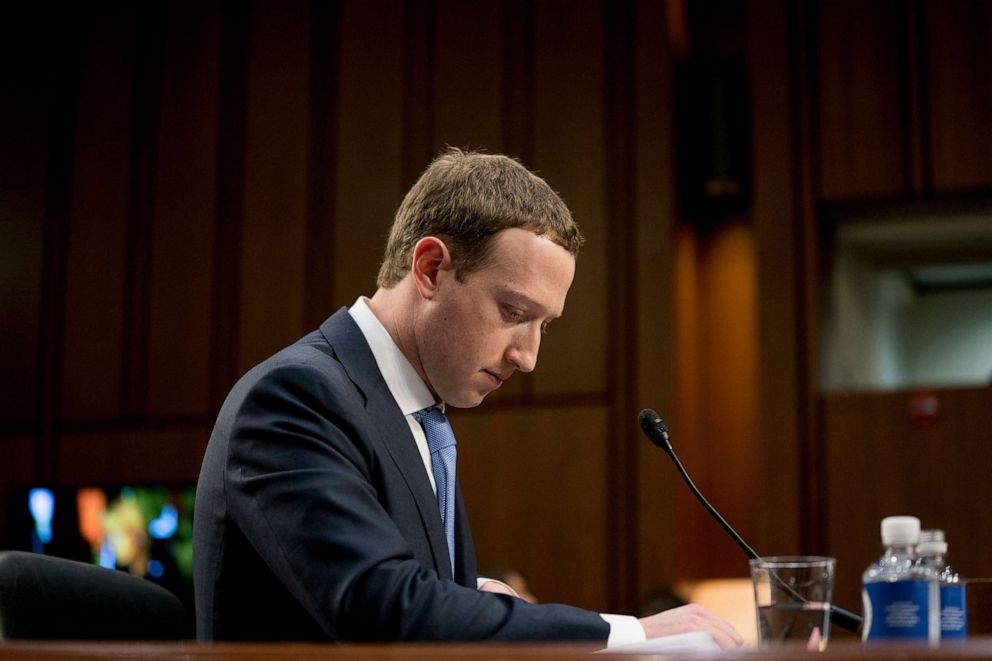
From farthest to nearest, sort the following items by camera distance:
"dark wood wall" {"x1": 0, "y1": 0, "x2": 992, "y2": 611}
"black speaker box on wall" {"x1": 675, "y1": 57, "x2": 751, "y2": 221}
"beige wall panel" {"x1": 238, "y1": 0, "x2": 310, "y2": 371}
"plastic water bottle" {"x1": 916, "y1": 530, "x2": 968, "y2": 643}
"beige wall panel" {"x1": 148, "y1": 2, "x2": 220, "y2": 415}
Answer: "beige wall panel" {"x1": 148, "y1": 2, "x2": 220, "y2": 415}
"beige wall panel" {"x1": 238, "y1": 0, "x2": 310, "y2": 371}
"black speaker box on wall" {"x1": 675, "y1": 57, "x2": 751, "y2": 221}
"dark wood wall" {"x1": 0, "y1": 0, "x2": 992, "y2": 611}
"plastic water bottle" {"x1": 916, "y1": 530, "x2": 968, "y2": 643}

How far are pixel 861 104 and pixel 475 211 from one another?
14.3ft

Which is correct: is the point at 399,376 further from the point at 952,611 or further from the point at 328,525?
the point at 952,611

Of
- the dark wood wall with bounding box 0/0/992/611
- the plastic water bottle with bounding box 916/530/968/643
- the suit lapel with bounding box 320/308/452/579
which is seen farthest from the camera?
the dark wood wall with bounding box 0/0/992/611

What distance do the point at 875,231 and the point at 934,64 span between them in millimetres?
828

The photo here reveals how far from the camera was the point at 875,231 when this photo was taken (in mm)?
6137

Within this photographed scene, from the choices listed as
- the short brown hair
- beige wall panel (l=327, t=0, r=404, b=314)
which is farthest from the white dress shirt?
beige wall panel (l=327, t=0, r=404, b=314)

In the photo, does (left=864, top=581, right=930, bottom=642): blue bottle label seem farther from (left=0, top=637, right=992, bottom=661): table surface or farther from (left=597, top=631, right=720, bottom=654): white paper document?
(left=0, top=637, right=992, bottom=661): table surface

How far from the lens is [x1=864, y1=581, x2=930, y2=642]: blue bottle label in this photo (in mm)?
1414

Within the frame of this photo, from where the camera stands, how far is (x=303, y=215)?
6.77 meters

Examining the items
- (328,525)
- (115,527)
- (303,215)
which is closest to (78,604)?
(328,525)

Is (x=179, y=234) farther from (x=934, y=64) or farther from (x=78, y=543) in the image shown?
(x=934, y=64)

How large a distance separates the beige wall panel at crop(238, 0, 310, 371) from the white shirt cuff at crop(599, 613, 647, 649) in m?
5.18

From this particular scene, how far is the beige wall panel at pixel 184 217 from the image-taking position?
271 inches

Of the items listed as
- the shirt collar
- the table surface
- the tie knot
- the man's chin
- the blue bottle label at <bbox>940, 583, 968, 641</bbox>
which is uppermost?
the shirt collar
